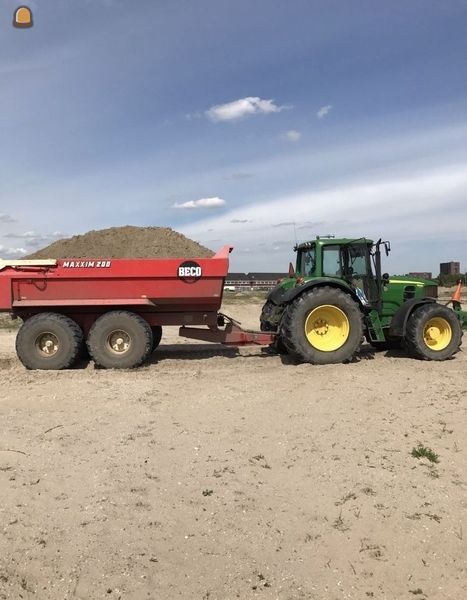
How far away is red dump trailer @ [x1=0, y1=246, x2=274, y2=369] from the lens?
30.2ft

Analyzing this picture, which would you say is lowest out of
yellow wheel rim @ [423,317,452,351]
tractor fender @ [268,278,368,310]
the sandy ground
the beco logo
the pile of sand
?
the sandy ground

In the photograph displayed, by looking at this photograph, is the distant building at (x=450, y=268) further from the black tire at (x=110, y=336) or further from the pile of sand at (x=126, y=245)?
the black tire at (x=110, y=336)

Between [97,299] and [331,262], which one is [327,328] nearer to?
[331,262]

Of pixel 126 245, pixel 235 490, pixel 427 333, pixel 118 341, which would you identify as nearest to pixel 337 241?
pixel 427 333

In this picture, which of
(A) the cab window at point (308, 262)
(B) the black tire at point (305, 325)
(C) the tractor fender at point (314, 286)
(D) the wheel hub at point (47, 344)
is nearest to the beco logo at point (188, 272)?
(C) the tractor fender at point (314, 286)

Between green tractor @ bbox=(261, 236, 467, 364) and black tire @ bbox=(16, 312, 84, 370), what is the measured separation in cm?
354

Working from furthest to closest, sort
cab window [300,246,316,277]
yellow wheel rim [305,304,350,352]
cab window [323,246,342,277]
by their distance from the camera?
1. cab window [300,246,316,277]
2. cab window [323,246,342,277]
3. yellow wheel rim [305,304,350,352]

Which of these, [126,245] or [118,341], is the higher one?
[126,245]

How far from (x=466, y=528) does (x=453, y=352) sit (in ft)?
20.7

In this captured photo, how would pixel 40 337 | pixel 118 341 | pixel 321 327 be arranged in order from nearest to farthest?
pixel 40 337 < pixel 118 341 < pixel 321 327

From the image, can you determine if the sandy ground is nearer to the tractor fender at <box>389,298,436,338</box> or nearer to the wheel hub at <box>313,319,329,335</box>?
the wheel hub at <box>313,319,329,335</box>

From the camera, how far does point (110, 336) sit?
30.6 feet

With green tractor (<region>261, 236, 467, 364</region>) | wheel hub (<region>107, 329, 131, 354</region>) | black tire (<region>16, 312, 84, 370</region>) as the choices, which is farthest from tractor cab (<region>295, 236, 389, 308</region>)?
black tire (<region>16, 312, 84, 370</region>)

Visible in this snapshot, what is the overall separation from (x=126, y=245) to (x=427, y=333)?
3915 centimetres
